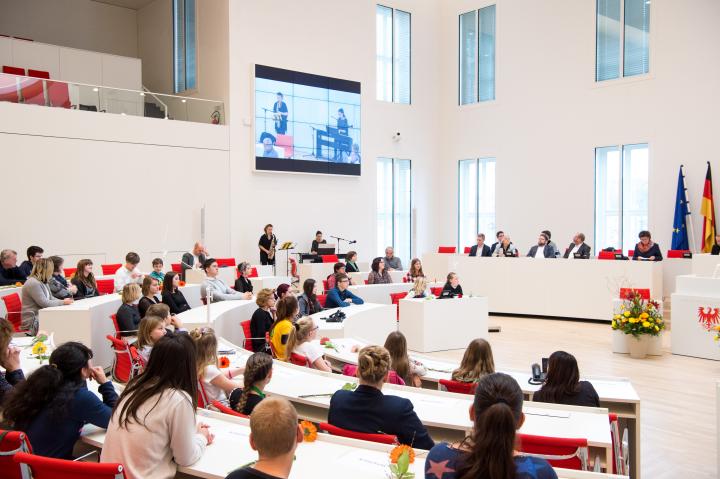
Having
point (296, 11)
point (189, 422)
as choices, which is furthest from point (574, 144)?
point (189, 422)

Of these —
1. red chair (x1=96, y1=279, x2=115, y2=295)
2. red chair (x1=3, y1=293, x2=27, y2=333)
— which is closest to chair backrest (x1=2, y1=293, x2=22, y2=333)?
red chair (x1=3, y1=293, x2=27, y2=333)

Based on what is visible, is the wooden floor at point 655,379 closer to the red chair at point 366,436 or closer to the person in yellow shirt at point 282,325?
the red chair at point 366,436

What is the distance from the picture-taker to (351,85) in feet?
58.2

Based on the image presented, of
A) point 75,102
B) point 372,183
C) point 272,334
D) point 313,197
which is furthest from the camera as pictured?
point 372,183

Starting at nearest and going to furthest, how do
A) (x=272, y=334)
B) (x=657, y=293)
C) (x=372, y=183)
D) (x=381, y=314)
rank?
(x=272, y=334)
(x=381, y=314)
(x=657, y=293)
(x=372, y=183)

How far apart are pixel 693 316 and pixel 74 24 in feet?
55.1

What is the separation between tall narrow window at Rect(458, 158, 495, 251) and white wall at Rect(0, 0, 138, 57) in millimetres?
10280

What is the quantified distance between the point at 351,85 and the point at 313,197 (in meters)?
3.25

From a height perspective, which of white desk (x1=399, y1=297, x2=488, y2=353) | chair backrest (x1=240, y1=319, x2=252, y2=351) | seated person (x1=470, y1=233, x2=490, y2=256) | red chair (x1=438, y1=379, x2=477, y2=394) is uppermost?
seated person (x1=470, y1=233, x2=490, y2=256)

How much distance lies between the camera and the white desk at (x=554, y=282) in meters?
12.6

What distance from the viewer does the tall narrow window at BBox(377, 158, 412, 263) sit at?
62.8 feet

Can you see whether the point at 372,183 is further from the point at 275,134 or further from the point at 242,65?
the point at 242,65

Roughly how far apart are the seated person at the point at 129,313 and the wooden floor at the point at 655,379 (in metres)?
4.62

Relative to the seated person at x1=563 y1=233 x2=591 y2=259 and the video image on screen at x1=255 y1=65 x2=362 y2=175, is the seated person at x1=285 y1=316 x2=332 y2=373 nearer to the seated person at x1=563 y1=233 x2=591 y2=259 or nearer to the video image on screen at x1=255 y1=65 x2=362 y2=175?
the seated person at x1=563 y1=233 x2=591 y2=259
